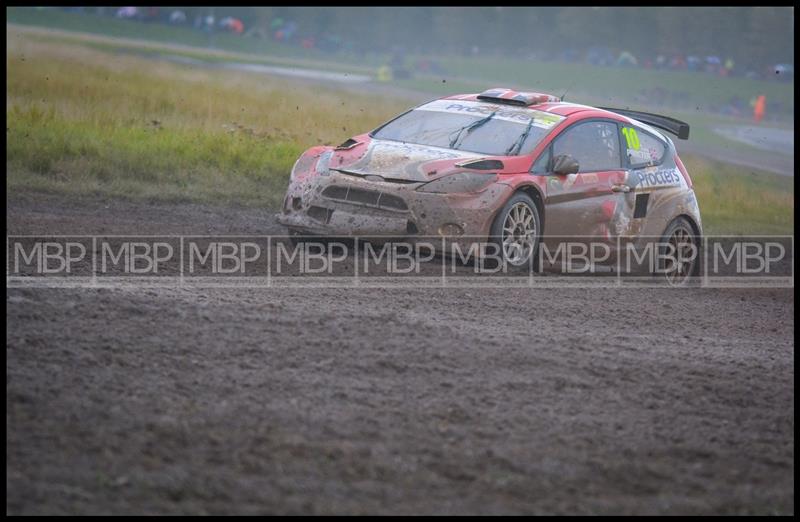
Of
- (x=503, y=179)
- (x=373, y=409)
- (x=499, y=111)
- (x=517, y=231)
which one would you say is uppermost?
(x=499, y=111)

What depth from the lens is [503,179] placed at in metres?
9.41

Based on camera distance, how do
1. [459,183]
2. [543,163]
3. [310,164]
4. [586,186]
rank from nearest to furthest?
[459,183] → [543,163] → [310,164] → [586,186]

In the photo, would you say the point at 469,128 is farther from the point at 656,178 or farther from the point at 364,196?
the point at 656,178

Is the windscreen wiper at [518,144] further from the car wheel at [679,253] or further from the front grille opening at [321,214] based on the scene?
the car wheel at [679,253]

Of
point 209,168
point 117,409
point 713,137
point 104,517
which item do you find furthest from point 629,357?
point 713,137

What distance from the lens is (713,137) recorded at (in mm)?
38156

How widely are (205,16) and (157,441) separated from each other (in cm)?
6999

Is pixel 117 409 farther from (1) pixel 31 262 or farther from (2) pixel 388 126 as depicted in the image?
(2) pixel 388 126

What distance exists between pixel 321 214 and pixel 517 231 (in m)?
1.54

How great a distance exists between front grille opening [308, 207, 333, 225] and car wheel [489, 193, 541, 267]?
1.30m

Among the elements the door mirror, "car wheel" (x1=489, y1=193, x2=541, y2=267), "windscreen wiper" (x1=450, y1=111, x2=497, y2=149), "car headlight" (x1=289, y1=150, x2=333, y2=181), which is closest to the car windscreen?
"windscreen wiper" (x1=450, y1=111, x2=497, y2=149)

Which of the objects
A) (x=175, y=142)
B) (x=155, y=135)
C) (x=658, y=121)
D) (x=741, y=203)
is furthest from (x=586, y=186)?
(x=741, y=203)

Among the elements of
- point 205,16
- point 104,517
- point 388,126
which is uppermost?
point 205,16

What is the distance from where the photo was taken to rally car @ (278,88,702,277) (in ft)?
30.5
